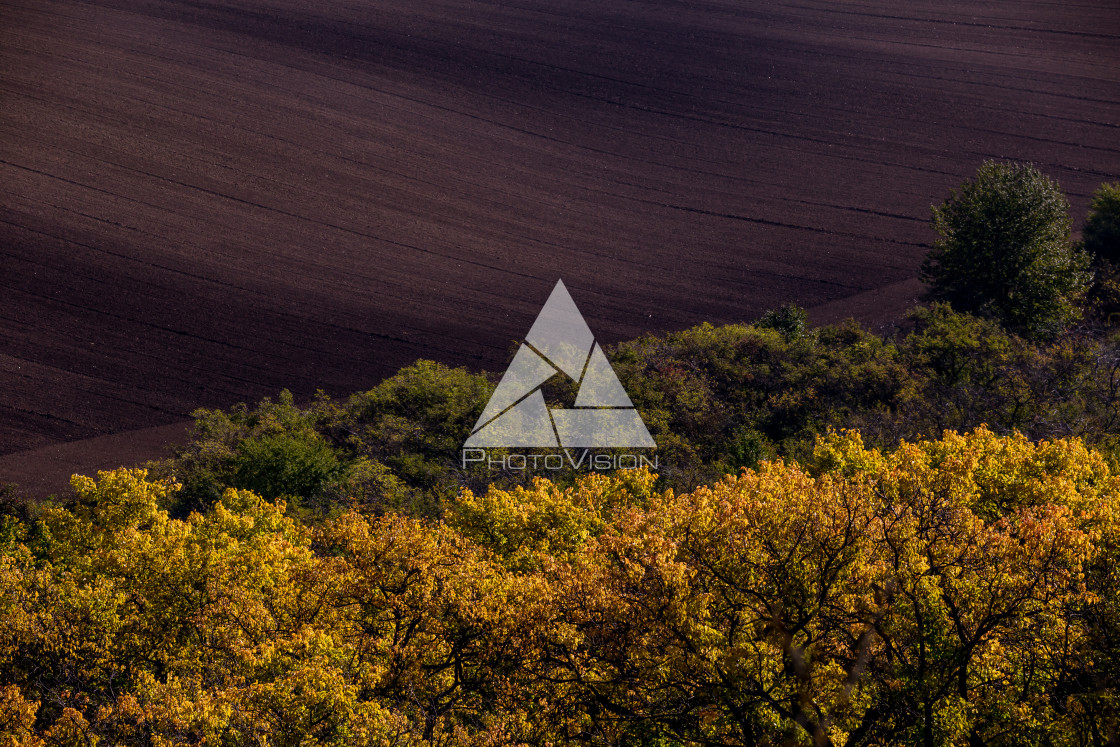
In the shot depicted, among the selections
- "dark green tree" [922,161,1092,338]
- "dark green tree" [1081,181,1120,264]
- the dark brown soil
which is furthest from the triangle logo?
"dark green tree" [1081,181,1120,264]

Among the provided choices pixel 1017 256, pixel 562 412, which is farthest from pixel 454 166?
pixel 1017 256

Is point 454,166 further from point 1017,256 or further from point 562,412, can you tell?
point 1017,256

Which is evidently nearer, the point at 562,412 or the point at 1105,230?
the point at 562,412

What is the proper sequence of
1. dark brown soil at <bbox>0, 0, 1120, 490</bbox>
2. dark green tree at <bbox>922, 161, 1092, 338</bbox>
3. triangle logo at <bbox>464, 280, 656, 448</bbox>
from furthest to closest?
dark brown soil at <bbox>0, 0, 1120, 490</bbox>
dark green tree at <bbox>922, 161, 1092, 338</bbox>
triangle logo at <bbox>464, 280, 656, 448</bbox>

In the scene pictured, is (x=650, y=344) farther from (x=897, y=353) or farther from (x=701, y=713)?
(x=701, y=713)

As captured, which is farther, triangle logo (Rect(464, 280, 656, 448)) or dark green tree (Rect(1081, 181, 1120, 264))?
dark green tree (Rect(1081, 181, 1120, 264))

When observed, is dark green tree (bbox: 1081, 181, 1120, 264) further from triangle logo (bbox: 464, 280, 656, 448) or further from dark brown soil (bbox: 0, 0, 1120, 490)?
triangle logo (bbox: 464, 280, 656, 448)

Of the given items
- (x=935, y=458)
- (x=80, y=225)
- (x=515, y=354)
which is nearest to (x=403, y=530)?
(x=935, y=458)

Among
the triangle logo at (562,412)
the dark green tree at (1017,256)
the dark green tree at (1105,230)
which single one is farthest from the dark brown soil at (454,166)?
the triangle logo at (562,412)
